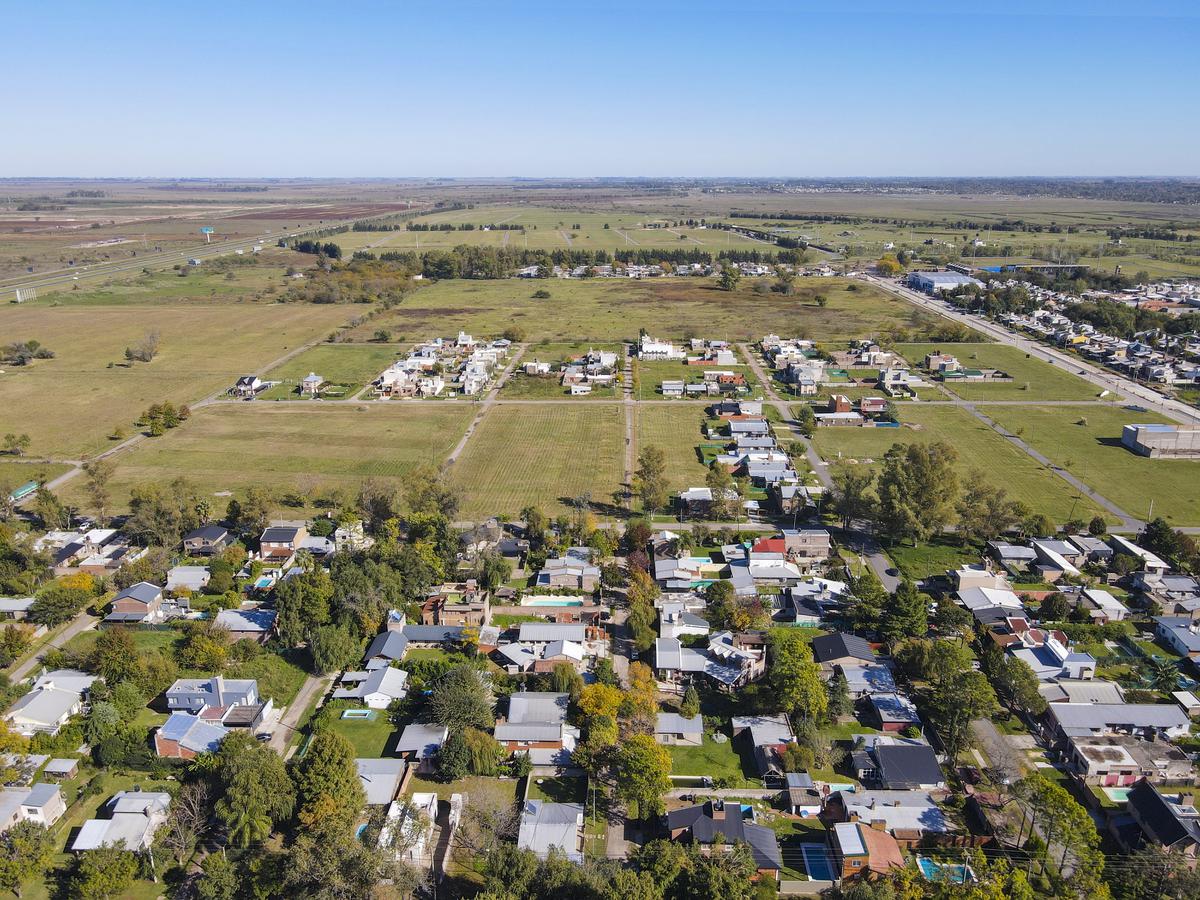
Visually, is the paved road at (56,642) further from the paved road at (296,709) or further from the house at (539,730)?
the house at (539,730)

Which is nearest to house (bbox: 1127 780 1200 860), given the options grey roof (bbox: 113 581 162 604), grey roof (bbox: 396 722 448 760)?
grey roof (bbox: 396 722 448 760)

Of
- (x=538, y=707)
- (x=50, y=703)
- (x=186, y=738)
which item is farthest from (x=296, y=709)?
(x=538, y=707)

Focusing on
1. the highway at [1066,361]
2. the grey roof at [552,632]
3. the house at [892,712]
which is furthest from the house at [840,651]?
Answer: the highway at [1066,361]

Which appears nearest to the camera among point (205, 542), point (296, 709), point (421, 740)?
point (421, 740)

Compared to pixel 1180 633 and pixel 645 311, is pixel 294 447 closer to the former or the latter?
pixel 1180 633

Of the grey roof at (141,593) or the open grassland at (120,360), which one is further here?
the open grassland at (120,360)
